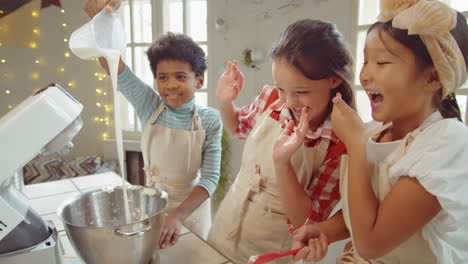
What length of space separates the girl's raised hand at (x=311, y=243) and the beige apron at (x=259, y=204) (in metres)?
0.15

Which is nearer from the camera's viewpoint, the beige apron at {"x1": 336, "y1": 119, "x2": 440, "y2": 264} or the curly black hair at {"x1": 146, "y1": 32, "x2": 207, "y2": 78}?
the beige apron at {"x1": 336, "y1": 119, "x2": 440, "y2": 264}

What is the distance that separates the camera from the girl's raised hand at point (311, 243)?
2.20ft

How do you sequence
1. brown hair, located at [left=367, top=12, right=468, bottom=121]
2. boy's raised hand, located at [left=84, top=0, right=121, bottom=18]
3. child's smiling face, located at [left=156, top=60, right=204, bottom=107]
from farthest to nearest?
1. child's smiling face, located at [left=156, top=60, right=204, bottom=107]
2. boy's raised hand, located at [left=84, top=0, right=121, bottom=18]
3. brown hair, located at [left=367, top=12, right=468, bottom=121]

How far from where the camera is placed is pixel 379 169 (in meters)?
0.69

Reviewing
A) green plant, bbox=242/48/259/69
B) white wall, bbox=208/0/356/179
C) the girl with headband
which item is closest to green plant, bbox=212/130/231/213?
A: white wall, bbox=208/0/356/179

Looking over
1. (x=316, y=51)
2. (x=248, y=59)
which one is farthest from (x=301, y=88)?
(x=248, y=59)

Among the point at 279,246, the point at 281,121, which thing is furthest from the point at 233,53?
the point at 279,246

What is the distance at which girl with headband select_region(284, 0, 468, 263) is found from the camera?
0.56 meters

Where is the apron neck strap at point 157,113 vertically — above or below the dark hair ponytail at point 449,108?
below

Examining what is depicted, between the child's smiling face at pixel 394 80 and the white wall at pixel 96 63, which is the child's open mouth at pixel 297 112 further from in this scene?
the white wall at pixel 96 63

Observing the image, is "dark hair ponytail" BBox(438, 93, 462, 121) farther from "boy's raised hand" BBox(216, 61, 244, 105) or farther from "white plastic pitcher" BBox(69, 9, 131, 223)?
"white plastic pitcher" BBox(69, 9, 131, 223)

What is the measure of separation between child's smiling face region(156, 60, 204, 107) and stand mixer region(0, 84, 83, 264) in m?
0.60

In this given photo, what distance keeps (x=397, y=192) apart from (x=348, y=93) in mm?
299

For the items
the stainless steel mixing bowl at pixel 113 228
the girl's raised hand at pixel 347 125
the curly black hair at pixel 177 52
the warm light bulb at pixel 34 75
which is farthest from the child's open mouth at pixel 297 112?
the warm light bulb at pixel 34 75
